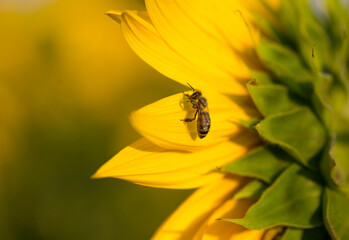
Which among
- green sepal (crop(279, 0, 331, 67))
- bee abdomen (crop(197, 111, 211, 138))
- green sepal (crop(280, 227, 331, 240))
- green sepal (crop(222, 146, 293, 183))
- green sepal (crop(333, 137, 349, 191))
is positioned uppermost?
green sepal (crop(279, 0, 331, 67))

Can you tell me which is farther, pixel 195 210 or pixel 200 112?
pixel 195 210

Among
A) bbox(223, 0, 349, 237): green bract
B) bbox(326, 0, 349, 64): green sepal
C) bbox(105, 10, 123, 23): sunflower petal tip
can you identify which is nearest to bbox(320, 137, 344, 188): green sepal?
bbox(223, 0, 349, 237): green bract

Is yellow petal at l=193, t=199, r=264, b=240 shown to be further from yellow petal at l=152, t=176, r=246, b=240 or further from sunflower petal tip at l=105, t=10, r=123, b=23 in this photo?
sunflower petal tip at l=105, t=10, r=123, b=23

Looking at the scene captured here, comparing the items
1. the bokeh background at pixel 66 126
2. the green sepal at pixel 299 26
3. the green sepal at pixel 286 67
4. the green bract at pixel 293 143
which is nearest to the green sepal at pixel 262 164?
the green bract at pixel 293 143

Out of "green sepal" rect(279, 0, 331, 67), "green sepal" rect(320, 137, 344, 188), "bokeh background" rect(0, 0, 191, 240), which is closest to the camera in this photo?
"green sepal" rect(320, 137, 344, 188)

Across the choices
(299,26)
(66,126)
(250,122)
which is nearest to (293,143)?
(250,122)

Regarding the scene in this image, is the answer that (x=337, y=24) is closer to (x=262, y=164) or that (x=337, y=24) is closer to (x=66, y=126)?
(x=262, y=164)
